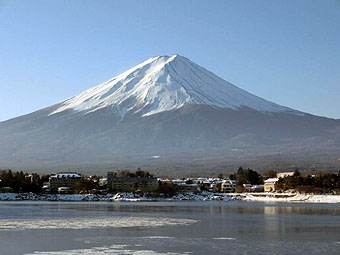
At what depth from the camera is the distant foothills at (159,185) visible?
68938mm

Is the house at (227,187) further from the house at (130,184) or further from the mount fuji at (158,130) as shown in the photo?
the mount fuji at (158,130)

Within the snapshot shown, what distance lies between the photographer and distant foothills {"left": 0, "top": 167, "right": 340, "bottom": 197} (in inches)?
2714

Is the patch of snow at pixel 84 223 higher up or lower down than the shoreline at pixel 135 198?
lower down

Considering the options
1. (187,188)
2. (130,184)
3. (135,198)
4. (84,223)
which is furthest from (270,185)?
(84,223)

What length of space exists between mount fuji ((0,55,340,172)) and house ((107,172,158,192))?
54067 millimetres

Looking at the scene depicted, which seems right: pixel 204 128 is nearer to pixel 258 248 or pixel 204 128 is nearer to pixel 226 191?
pixel 226 191

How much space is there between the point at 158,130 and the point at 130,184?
289 feet

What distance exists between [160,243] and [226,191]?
65340mm

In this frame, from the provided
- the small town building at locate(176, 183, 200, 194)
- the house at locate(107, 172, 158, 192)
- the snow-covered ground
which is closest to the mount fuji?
the small town building at locate(176, 183, 200, 194)

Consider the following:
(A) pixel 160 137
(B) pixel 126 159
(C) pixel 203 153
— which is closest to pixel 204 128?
(A) pixel 160 137

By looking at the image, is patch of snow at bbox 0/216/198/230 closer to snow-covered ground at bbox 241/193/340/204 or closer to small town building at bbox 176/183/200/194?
snow-covered ground at bbox 241/193/340/204

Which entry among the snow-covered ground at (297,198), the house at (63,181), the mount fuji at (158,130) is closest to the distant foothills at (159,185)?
the house at (63,181)

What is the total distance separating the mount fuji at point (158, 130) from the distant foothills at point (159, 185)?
4850 centimetres

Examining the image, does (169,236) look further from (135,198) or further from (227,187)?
(227,187)
